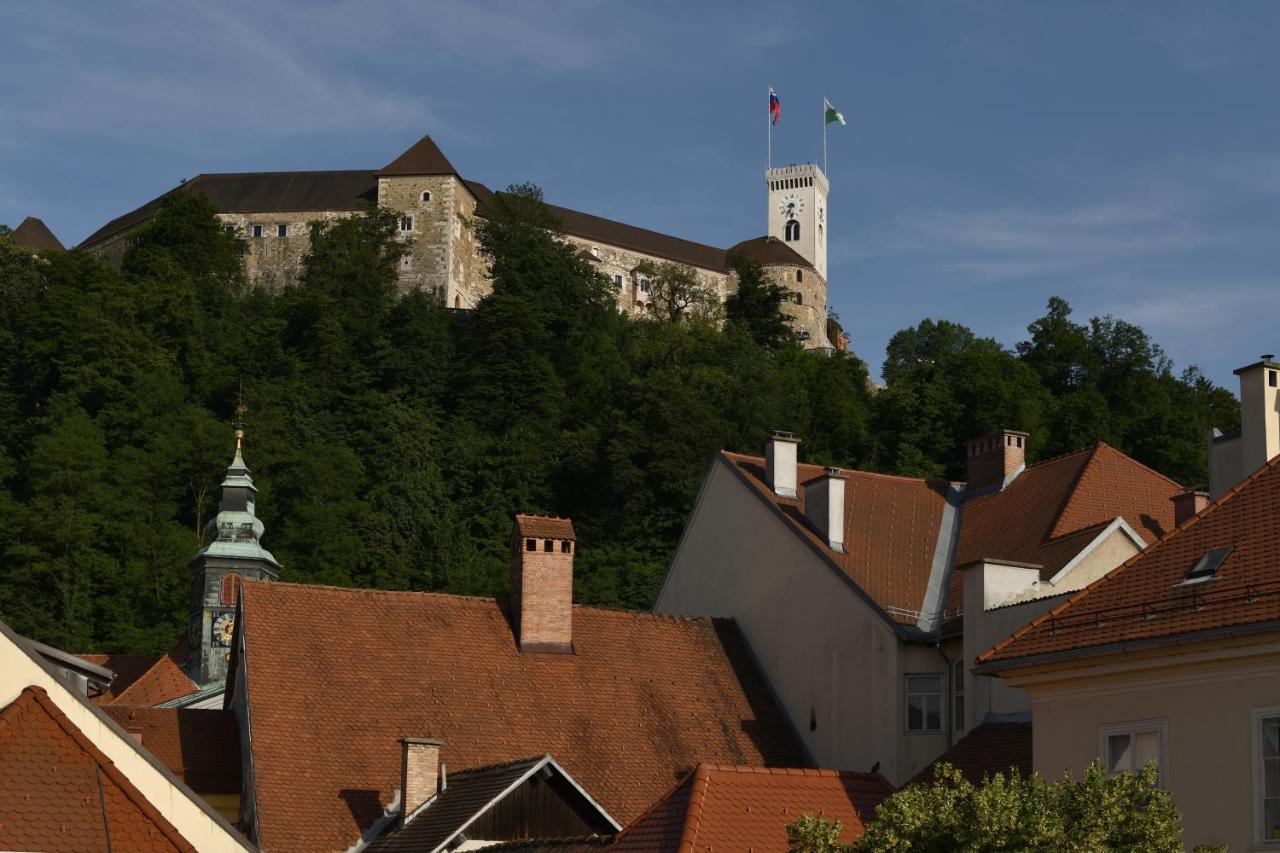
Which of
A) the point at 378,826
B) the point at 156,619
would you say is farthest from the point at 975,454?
the point at 156,619

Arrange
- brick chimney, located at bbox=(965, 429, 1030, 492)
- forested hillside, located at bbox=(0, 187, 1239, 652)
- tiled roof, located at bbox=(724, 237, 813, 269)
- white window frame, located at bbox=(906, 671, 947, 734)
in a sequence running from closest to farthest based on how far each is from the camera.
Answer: white window frame, located at bbox=(906, 671, 947, 734) < brick chimney, located at bbox=(965, 429, 1030, 492) < forested hillside, located at bbox=(0, 187, 1239, 652) < tiled roof, located at bbox=(724, 237, 813, 269)

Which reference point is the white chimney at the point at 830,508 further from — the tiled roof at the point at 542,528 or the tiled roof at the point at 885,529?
the tiled roof at the point at 542,528

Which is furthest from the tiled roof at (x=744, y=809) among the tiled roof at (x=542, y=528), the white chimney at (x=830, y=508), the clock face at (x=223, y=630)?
the clock face at (x=223, y=630)

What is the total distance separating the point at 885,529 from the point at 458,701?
7209mm

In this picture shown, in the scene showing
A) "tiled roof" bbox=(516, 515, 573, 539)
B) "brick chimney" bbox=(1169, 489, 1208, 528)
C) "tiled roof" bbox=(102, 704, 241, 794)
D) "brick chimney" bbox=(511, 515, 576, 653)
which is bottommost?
"tiled roof" bbox=(102, 704, 241, 794)

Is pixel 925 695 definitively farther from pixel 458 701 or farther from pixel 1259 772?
pixel 1259 772

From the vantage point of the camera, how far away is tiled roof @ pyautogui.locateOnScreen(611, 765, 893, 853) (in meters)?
17.6

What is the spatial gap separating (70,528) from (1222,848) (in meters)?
57.2

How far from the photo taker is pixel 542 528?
29.8 meters

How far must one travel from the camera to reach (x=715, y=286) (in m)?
128

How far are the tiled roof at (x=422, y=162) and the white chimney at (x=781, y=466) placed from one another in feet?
270

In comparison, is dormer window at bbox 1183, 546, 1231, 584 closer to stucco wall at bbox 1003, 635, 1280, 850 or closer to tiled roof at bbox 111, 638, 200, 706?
stucco wall at bbox 1003, 635, 1280, 850

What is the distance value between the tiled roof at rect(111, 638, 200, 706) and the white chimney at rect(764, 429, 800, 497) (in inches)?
637

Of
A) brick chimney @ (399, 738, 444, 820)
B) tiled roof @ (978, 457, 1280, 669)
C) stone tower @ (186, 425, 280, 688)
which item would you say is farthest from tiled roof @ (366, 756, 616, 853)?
stone tower @ (186, 425, 280, 688)
